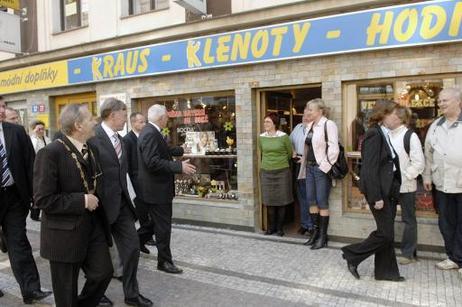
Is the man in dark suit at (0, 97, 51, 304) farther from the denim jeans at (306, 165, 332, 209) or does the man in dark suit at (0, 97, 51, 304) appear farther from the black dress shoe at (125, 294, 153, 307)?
the denim jeans at (306, 165, 332, 209)

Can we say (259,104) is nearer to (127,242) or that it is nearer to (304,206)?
(304,206)

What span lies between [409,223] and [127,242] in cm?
333

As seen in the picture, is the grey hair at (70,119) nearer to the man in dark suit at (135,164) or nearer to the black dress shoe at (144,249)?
the man in dark suit at (135,164)

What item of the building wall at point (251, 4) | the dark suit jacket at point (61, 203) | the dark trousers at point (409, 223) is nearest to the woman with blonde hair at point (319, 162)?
the dark trousers at point (409, 223)

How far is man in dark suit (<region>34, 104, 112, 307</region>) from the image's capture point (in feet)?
10.9

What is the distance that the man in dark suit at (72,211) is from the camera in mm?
3309

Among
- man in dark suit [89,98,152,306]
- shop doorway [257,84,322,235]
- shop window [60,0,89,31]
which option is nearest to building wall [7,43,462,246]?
shop doorway [257,84,322,235]

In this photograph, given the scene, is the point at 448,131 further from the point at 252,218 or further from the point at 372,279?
the point at 252,218

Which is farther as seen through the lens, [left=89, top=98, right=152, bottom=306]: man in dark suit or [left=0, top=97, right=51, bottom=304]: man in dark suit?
[left=0, top=97, right=51, bottom=304]: man in dark suit

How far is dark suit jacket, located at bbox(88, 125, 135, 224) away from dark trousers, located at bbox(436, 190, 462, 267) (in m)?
3.57

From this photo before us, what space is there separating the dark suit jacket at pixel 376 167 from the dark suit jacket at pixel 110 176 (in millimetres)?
2403

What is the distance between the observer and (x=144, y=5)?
877 cm

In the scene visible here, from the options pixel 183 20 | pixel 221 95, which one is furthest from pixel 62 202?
pixel 183 20

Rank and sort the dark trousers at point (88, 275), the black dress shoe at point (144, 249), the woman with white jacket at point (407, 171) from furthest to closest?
the black dress shoe at point (144, 249), the woman with white jacket at point (407, 171), the dark trousers at point (88, 275)
